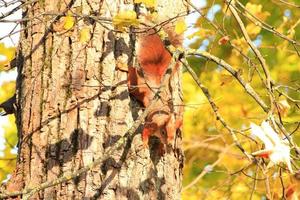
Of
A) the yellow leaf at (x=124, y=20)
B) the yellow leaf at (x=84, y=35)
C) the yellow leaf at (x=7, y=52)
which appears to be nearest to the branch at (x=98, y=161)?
the yellow leaf at (x=124, y=20)

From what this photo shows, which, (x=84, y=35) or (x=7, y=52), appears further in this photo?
(x=7, y=52)

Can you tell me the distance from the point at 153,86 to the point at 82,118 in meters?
0.27

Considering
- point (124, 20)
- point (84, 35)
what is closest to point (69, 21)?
point (84, 35)

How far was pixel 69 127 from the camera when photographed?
200 cm

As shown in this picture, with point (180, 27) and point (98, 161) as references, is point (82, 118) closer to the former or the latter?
point (98, 161)

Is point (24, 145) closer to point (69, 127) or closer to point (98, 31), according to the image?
point (69, 127)

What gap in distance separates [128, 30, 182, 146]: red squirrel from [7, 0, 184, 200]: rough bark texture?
→ 32mm

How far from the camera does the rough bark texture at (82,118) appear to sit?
6.45ft

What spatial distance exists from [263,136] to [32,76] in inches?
31.9

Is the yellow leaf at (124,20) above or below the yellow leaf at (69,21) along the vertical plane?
below

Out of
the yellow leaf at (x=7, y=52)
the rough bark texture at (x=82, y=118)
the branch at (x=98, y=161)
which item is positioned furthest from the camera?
the yellow leaf at (x=7, y=52)

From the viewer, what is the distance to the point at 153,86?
2127 millimetres

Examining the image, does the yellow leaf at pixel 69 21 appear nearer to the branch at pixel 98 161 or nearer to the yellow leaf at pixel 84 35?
the yellow leaf at pixel 84 35

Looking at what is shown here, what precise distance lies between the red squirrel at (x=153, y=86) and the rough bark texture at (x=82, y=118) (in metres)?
0.03
